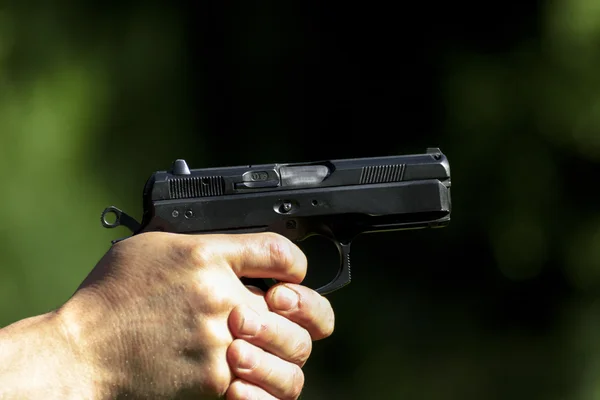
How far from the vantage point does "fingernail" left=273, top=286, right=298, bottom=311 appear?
2074 millimetres

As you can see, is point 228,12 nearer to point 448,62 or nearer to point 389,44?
point 389,44

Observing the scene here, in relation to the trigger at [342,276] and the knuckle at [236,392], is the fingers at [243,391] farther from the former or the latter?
the trigger at [342,276]

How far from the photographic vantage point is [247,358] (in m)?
1.95

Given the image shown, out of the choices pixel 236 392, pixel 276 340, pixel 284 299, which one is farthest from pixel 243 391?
pixel 284 299

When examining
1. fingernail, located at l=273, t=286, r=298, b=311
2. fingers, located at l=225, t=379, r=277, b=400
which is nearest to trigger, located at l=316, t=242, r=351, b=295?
fingernail, located at l=273, t=286, r=298, b=311

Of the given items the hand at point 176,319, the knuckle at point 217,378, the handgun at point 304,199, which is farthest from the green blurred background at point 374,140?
the knuckle at point 217,378

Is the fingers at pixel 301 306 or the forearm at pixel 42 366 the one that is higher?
the forearm at pixel 42 366

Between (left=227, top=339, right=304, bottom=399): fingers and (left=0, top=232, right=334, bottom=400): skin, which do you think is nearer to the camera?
(left=0, top=232, right=334, bottom=400): skin

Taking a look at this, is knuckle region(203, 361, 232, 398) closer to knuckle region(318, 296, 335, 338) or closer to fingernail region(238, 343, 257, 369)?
fingernail region(238, 343, 257, 369)

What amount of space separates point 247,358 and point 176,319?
20 centimetres

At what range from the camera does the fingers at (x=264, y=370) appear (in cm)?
194

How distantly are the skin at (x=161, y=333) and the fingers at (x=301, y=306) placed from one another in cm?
5

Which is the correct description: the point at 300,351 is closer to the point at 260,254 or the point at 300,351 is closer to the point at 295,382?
the point at 295,382

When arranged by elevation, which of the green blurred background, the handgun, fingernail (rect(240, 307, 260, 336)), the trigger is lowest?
the green blurred background
